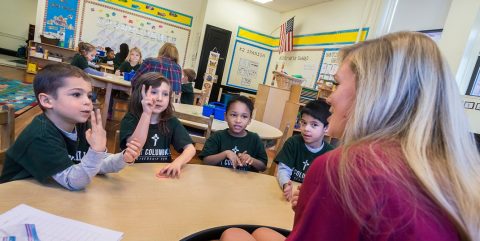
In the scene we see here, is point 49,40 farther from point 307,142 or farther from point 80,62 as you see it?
point 307,142

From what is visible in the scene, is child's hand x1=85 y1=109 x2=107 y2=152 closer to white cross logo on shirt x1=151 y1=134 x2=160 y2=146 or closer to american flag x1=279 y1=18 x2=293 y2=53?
white cross logo on shirt x1=151 y1=134 x2=160 y2=146

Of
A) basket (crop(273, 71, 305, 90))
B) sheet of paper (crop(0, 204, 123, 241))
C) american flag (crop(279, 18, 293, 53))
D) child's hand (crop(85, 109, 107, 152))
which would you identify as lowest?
sheet of paper (crop(0, 204, 123, 241))

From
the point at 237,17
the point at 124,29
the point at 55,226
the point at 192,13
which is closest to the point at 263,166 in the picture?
the point at 55,226

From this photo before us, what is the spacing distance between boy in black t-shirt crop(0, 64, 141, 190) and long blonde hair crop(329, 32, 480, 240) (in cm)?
73

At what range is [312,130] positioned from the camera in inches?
65.0

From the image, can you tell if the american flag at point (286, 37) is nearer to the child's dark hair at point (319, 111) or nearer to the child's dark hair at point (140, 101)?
the child's dark hair at point (319, 111)

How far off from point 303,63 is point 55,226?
6.05m

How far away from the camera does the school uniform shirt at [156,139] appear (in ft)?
5.01

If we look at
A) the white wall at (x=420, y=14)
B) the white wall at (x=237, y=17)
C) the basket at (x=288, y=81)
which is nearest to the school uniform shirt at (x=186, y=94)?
the basket at (x=288, y=81)

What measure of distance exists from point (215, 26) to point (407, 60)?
23.8ft

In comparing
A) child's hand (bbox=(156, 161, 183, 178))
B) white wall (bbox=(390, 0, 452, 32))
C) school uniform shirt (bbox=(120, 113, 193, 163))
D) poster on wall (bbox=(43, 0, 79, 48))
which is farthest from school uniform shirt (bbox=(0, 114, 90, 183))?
poster on wall (bbox=(43, 0, 79, 48))

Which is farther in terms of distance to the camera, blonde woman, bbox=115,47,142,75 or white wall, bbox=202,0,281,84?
white wall, bbox=202,0,281,84

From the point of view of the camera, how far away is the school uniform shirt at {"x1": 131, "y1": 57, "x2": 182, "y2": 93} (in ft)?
10.1

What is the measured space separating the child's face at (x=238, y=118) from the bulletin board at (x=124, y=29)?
6.39 meters
